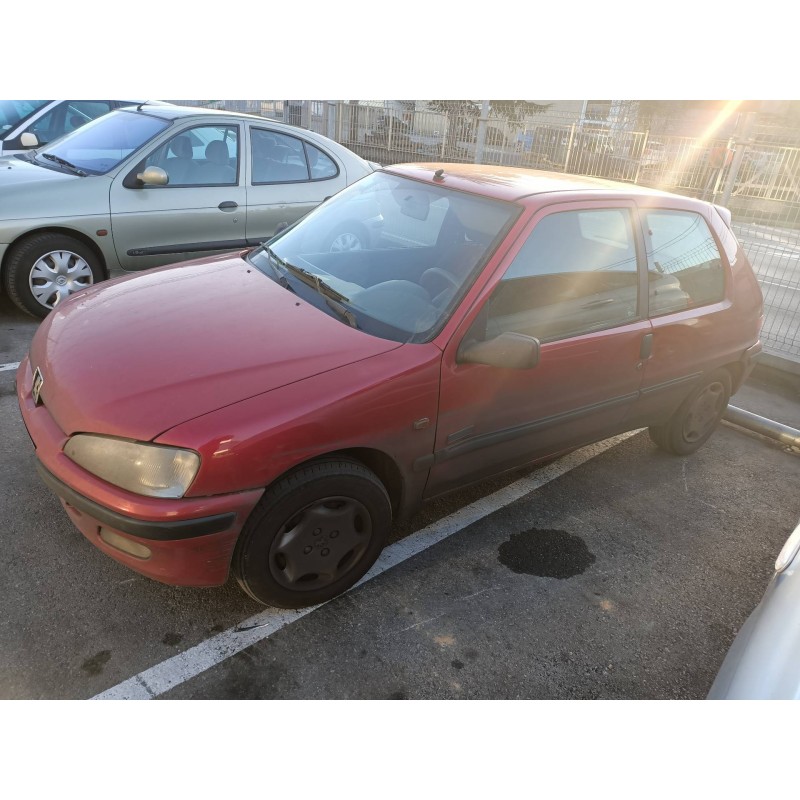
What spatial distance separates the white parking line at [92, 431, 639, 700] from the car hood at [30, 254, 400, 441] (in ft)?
2.75

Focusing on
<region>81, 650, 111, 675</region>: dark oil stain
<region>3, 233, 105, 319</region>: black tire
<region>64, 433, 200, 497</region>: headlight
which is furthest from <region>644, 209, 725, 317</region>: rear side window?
<region>3, 233, 105, 319</region>: black tire

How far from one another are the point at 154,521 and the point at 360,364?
886 mm

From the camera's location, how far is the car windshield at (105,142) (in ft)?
17.0

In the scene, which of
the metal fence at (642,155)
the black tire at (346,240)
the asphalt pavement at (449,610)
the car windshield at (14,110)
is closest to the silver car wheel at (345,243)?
the black tire at (346,240)

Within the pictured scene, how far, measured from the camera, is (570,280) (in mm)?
3020

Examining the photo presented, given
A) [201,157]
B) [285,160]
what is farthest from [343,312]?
[285,160]

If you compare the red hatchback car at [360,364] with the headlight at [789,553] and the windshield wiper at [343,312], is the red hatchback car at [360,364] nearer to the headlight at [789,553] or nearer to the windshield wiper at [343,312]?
the windshield wiper at [343,312]

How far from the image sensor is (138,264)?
17.2 ft

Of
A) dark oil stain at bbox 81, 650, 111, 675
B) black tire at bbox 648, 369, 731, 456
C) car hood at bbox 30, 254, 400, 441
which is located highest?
car hood at bbox 30, 254, 400, 441

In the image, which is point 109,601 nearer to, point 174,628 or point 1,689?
point 174,628

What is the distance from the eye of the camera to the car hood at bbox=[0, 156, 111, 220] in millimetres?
4672

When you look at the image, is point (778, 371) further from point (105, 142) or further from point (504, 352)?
point (105, 142)

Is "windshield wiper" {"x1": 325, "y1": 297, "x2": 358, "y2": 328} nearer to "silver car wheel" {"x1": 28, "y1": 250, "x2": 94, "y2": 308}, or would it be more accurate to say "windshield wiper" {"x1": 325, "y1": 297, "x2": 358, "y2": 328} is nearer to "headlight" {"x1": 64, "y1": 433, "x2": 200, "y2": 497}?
"headlight" {"x1": 64, "y1": 433, "x2": 200, "y2": 497}

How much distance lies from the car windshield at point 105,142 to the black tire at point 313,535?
398 centimetres
